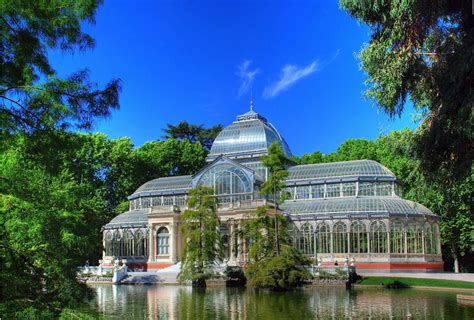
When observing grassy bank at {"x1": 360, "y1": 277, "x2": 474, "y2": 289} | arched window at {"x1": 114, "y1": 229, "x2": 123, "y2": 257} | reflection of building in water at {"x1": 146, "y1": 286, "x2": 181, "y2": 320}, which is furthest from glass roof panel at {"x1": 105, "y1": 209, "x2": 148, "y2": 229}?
grassy bank at {"x1": 360, "y1": 277, "x2": 474, "y2": 289}

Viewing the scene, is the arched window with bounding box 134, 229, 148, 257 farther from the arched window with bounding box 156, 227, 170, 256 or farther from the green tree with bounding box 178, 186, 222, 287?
the green tree with bounding box 178, 186, 222, 287

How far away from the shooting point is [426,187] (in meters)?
16.5

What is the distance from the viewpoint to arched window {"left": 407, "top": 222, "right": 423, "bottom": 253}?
43.9 meters

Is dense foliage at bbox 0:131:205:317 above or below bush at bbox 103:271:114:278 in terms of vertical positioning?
above

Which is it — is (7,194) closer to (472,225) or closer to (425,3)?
(425,3)

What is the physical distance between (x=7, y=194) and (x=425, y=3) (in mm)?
11598

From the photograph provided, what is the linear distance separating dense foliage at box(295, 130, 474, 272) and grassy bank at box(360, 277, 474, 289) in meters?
4.32

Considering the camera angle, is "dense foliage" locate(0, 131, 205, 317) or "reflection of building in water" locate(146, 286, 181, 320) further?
→ "reflection of building in water" locate(146, 286, 181, 320)

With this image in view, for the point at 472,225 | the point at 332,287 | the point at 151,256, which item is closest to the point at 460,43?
the point at 332,287

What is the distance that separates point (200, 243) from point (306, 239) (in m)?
13.8

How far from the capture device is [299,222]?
4775 centimetres

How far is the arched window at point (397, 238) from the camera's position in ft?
144

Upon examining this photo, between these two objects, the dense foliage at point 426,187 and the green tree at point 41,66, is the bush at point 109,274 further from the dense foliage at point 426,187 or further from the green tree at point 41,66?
the green tree at point 41,66

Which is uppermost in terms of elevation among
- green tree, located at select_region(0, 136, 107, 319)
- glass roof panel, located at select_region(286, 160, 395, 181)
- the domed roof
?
the domed roof
